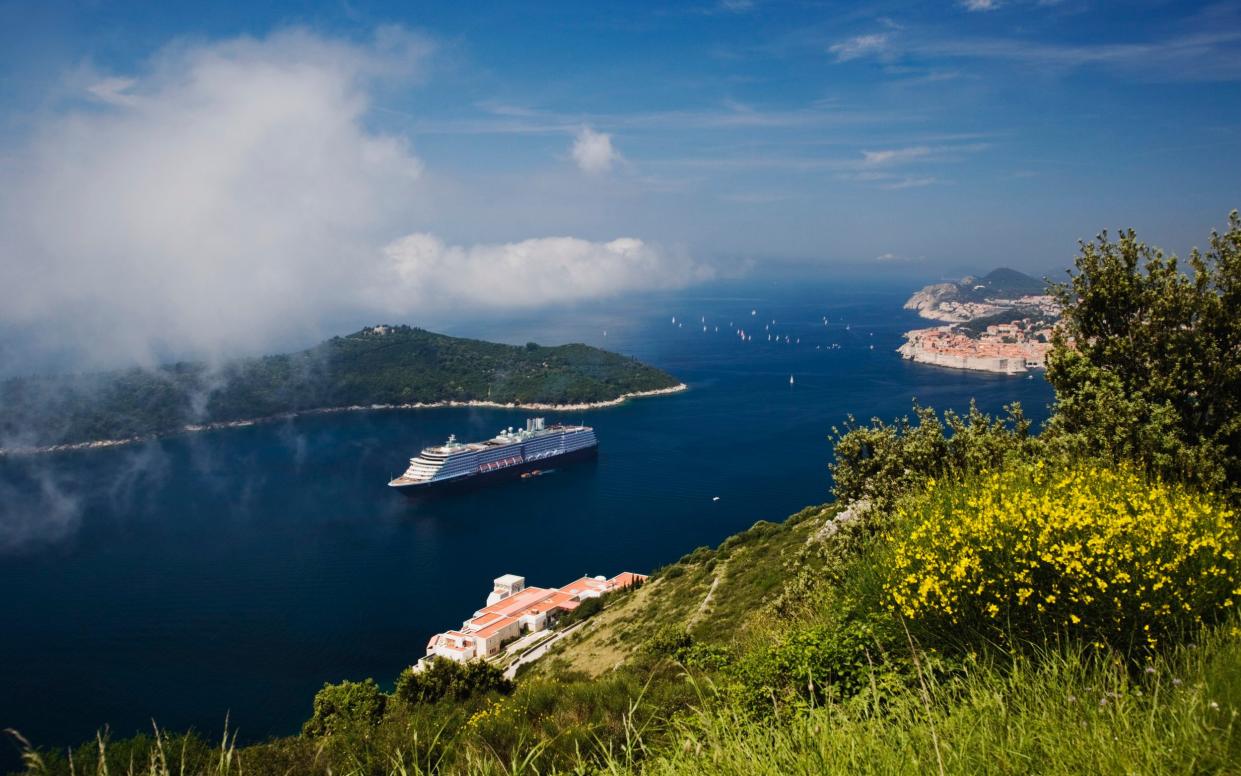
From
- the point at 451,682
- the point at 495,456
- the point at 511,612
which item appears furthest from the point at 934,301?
the point at 451,682

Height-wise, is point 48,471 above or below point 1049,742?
below

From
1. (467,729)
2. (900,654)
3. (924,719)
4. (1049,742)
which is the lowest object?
(467,729)

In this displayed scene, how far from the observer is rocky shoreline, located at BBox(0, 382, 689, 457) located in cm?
4931

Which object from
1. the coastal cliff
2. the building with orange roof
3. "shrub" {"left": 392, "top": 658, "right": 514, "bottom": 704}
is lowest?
the building with orange roof

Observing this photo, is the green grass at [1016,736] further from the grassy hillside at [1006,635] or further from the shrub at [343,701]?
the shrub at [343,701]

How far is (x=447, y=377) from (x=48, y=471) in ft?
105

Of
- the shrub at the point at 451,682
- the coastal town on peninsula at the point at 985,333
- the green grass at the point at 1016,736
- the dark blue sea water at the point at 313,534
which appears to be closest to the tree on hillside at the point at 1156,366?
the green grass at the point at 1016,736

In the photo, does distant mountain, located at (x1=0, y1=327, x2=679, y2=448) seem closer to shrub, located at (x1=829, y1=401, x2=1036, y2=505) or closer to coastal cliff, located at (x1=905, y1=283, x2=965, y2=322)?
shrub, located at (x1=829, y1=401, x2=1036, y2=505)

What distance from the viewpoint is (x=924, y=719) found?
2.27m

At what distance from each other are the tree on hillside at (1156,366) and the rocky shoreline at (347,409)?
54.0m

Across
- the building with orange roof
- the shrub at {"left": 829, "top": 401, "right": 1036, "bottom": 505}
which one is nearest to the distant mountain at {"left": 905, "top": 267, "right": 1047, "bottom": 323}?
the building with orange roof

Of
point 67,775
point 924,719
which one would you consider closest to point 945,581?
point 924,719

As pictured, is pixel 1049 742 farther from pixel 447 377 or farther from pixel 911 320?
pixel 911 320

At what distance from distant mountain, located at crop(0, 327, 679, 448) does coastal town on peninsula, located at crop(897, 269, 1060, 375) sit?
2958 cm
